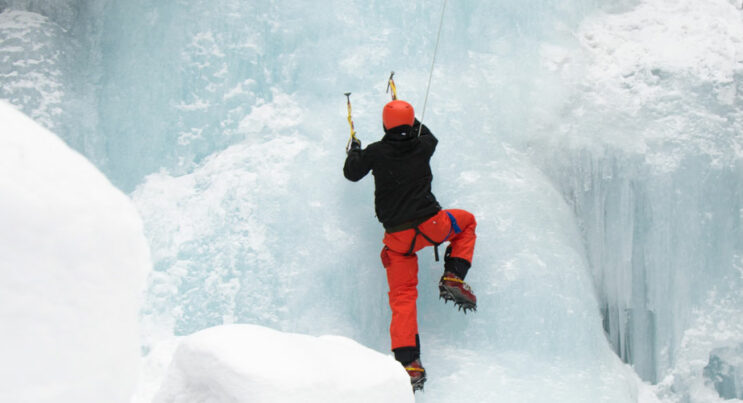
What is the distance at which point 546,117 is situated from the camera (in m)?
3.75

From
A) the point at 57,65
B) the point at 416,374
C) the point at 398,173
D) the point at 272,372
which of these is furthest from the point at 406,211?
the point at 57,65

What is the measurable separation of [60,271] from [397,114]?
206cm

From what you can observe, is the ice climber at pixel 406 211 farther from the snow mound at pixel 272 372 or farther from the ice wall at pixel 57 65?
the ice wall at pixel 57 65

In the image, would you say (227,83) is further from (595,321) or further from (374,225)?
(595,321)

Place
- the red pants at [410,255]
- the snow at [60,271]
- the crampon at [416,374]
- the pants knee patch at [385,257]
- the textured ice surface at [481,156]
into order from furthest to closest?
the textured ice surface at [481,156], the pants knee patch at [385,257], the red pants at [410,255], the crampon at [416,374], the snow at [60,271]

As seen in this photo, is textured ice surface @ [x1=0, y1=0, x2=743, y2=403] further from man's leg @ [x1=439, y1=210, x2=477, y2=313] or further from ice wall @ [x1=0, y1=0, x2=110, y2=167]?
man's leg @ [x1=439, y1=210, x2=477, y2=313]

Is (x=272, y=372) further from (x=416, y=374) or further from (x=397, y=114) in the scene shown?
(x=397, y=114)

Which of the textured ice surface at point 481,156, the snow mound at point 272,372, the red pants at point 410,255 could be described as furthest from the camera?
the textured ice surface at point 481,156

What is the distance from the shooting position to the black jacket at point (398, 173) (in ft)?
9.71

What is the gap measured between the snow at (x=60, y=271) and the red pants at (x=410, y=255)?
1.86m

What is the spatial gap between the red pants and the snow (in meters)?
1.86

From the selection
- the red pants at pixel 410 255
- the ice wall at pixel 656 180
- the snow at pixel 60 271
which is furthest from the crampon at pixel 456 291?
the snow at pixel 60 271

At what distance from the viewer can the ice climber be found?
2.93 meters

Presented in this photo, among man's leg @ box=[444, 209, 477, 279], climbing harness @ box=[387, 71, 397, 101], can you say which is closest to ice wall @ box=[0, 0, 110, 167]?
climbing harness @ box=[387, 71, 397, 101]
